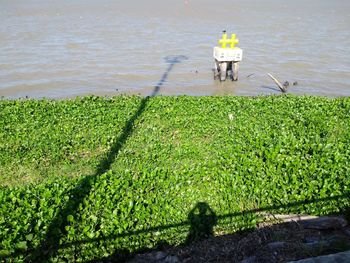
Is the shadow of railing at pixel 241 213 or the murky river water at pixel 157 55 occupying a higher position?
the shadow of railing at pixel 241 213

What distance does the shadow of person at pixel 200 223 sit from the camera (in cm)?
832

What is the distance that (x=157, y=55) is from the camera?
32.4 m

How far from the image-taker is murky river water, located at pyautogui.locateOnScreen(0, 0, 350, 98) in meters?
25.3

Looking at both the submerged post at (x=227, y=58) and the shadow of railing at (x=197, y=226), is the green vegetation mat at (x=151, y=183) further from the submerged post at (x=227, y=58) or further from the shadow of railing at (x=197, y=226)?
the submerged post at (x=227, y=58)

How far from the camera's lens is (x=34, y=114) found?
567 inches

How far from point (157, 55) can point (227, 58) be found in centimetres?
1019

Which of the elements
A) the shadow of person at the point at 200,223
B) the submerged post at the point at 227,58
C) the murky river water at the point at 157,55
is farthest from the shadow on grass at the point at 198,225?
A: the murky river water at the point at 157,55

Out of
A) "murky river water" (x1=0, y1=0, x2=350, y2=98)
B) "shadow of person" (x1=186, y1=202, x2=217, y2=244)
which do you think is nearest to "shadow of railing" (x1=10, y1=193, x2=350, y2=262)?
"shadow of person" (x1=186, y1=202, x2=217, y2=244)

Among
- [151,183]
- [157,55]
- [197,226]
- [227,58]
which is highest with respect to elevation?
[151,183]

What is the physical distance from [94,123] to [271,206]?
7.31m

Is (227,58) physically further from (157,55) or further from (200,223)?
(200,223)

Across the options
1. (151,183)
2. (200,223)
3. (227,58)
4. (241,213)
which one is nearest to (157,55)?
(227,58)

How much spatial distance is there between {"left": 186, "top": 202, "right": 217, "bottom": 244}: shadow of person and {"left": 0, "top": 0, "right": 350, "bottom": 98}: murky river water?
1607cm

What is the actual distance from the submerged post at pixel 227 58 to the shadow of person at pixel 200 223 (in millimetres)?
15123
